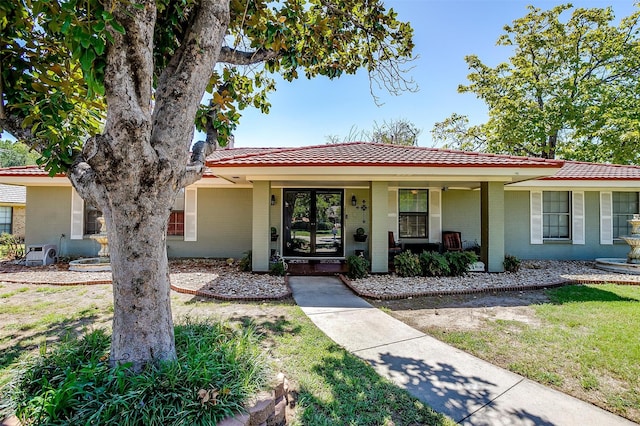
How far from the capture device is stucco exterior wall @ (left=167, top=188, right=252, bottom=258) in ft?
34.5

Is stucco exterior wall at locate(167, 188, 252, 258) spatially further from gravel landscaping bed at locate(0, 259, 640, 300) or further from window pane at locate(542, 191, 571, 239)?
window pane at locate(542, 191, 571, 239)

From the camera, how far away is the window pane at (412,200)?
428 inches

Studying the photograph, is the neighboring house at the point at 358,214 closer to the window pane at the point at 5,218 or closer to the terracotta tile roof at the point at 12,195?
the terracotta tile roof at the point at 12,195

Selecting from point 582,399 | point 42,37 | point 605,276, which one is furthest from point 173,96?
point 605,276

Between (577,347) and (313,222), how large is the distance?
752cm

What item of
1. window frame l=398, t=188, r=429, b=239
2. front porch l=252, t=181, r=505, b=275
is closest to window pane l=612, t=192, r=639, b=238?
front porch l=252, t=181, r=505, b=275

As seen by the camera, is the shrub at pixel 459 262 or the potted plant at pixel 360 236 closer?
the shrub at pixel 459 262

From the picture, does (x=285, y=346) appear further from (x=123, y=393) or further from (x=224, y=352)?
(x=123, y=393)

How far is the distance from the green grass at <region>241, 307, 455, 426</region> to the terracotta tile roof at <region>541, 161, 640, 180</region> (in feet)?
29.4

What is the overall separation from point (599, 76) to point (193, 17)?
2140cm

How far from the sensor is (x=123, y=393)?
7.23 feet

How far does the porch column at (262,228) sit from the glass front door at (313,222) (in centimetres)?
230

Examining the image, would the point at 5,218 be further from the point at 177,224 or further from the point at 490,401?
the point at 490,401

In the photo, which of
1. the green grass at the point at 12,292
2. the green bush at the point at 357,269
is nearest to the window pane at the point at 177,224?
the green grass at the point at 12,292
